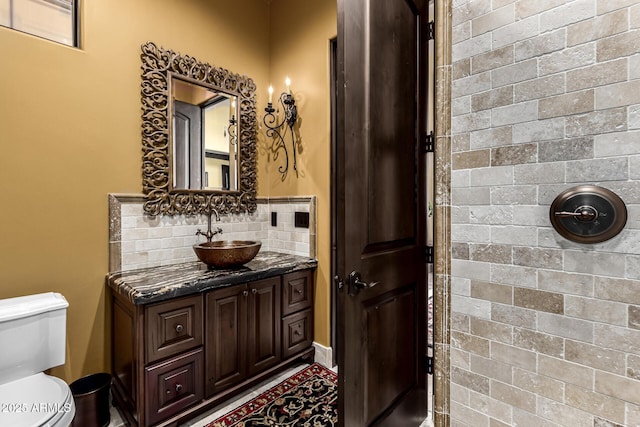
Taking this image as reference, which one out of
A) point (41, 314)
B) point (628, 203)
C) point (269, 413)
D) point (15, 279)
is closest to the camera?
point (628, 203)

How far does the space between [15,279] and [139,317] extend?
2.39ft

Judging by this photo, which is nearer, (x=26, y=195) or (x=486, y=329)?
(x=486, y=329)

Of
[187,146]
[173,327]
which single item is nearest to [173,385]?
[173,327]

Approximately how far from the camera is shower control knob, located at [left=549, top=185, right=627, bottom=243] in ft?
3.34

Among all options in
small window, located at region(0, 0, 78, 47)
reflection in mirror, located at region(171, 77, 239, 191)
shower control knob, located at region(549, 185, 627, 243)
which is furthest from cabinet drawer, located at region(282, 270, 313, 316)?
small window, located at region(0, 0, 78, 47)

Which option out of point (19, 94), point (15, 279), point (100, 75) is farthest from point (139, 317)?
point (100, 75)

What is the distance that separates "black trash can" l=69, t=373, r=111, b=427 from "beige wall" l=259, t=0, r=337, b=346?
56.2 inches

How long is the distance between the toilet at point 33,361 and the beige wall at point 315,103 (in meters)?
1.61

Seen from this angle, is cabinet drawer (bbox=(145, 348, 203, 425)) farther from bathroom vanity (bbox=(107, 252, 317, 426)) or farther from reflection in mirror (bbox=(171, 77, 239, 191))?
reflection in mirror (bbox=(171, 77, 239, 191))

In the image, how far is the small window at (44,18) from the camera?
167 centimetres

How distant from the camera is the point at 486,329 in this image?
1315 millimetres

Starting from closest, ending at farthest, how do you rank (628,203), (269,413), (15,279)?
(628,203) → (15,279) → (269,413)

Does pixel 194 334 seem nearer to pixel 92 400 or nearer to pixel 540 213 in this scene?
pixel 92 400

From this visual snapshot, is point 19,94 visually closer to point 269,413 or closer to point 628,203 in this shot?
point 269,413
